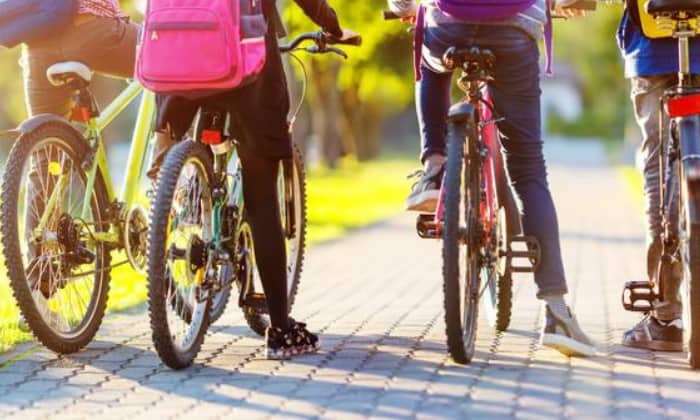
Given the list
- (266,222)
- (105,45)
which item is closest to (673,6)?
(266,222)

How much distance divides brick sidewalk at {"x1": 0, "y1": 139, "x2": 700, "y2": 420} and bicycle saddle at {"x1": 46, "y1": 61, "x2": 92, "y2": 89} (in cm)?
108

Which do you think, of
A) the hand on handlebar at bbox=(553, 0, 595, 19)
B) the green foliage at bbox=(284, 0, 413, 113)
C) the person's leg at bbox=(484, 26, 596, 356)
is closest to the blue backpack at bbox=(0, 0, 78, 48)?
the person's leg at bbox=(484, 26, 596, 356)

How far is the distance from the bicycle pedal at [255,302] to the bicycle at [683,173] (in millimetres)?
1453

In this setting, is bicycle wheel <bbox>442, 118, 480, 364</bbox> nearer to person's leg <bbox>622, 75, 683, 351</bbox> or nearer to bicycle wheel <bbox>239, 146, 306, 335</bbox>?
person's leg <bbox>622, 75, 683, 351</bbox>

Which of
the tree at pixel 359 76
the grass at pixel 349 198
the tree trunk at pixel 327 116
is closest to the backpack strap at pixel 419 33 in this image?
the tree at pixel 359 76

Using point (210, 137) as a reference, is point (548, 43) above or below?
above

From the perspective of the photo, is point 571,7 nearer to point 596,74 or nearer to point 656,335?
point 656,335

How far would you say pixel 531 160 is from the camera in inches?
243

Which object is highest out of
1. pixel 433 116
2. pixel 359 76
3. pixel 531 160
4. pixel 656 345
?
pixel 433 116

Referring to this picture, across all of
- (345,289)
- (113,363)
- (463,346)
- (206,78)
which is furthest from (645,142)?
(345,289)

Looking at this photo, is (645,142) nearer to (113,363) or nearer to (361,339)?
(361,339)

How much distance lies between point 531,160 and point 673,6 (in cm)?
81

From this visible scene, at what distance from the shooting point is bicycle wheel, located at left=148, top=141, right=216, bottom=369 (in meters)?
5.56

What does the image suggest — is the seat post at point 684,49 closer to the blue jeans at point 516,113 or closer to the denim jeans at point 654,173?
the denim jeans at point 654,173
